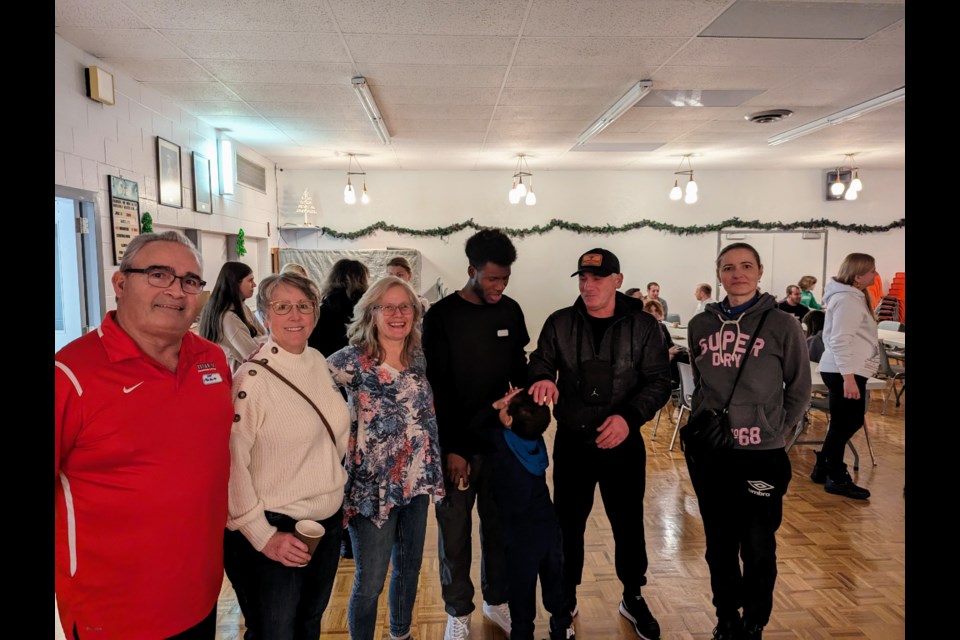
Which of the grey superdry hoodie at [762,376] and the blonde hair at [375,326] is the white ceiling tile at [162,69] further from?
the grey superdry hoodie at [762,376]

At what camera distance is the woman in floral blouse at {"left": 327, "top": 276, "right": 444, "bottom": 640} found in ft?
6.73

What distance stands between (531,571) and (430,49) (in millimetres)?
3420

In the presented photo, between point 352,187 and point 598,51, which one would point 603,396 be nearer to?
point 598,51

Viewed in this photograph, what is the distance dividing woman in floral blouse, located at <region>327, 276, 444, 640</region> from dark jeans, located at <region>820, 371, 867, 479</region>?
3.26 m

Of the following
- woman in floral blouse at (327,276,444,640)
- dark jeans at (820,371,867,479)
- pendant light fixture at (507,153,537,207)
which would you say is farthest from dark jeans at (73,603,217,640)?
pendant light fixture at (507,153,537,207)

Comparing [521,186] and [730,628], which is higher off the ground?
[521,186]

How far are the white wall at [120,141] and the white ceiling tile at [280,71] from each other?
0.74 metres

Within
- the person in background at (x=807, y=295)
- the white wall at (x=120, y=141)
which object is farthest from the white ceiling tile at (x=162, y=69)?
the person in background at (x=807, y=295)

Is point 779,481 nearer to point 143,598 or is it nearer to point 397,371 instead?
point 397,371

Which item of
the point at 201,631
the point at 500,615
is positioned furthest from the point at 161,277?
the point at 500,615

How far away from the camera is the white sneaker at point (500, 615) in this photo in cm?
252

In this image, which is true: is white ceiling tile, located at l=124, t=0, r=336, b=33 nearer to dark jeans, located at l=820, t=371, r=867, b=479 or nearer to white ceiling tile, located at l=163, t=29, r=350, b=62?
white ceiling tile, located at l=163, t=29, r=350, b=62

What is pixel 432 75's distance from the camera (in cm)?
459
